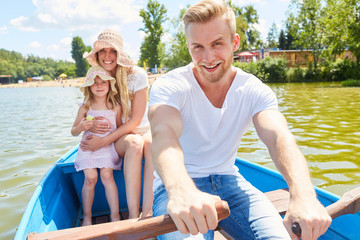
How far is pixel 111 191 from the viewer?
2.51 m

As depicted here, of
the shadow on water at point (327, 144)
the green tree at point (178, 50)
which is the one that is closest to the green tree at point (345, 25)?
the shadow on water at point (327, 144)

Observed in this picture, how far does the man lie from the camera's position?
1.46m

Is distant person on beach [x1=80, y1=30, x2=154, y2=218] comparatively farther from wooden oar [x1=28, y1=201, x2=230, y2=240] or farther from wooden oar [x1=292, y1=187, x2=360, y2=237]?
wooden oar [x1=292, y1=187, x2=360, y2=237]

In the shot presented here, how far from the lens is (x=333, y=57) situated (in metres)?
26.0

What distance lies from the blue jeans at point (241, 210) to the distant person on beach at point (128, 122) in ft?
2.76

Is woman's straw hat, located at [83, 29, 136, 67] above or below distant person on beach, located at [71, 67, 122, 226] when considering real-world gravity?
above

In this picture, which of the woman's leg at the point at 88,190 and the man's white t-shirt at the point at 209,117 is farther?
the woman's leg at the point at 88,190

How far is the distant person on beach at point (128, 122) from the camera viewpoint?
2.42 meters

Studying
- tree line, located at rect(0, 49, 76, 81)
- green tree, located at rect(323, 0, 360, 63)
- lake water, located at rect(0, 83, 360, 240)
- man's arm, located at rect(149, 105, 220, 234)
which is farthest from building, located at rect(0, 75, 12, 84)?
man's arm, located at rect(149, 105, 220, 234)

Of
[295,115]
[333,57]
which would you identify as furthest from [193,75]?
[333,57]

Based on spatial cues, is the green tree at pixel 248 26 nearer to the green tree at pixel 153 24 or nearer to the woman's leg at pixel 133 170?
the green tree at pixel 153 24

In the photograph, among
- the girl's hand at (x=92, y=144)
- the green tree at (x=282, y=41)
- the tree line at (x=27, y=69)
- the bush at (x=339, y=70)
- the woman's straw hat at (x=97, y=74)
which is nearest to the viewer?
the girl's hand at (x=92, y=144)

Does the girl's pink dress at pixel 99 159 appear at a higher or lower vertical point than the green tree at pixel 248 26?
lower

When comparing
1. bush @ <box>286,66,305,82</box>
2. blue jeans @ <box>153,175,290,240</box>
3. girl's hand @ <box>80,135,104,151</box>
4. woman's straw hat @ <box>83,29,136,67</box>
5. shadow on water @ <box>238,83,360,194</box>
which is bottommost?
shadow on water @ <box>238,83,360,194</box>
